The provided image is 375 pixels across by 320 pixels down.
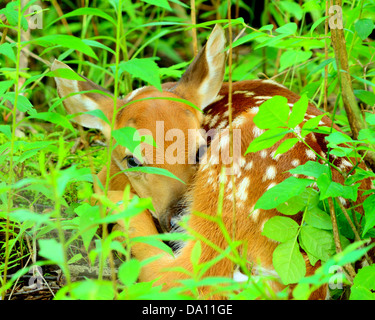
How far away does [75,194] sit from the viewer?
9.93 ft

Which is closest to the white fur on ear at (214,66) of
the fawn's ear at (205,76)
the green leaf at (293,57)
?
the fawn's ear at (205,76)

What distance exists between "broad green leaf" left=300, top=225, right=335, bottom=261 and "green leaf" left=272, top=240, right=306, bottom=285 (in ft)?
0.14

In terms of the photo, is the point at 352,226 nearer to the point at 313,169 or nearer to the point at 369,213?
the point at 369,213

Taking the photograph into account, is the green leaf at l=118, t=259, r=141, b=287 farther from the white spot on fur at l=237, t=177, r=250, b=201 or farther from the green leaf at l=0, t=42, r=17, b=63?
the white spot on fur at l=237, t=177, r=250, b=201

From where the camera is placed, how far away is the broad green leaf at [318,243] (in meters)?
1.99

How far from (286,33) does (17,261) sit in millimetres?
1637

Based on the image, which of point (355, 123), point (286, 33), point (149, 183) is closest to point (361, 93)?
point (355, 123)

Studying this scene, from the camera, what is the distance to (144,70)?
5.71ft

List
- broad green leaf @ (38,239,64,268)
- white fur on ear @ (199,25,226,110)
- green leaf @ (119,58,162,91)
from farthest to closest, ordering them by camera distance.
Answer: white fur on ear @ (199,25,226,110) < green leaf @ (119,58,162,91) < broad green leaf @ (38,239,64,268)

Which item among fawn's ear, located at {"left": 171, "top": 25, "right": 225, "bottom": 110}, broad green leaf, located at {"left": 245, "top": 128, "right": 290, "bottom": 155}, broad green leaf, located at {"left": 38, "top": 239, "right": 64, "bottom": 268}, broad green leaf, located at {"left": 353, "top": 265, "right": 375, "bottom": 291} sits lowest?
broad green leaf, located at {"left": 353, "top": 265, "right": 375, "bottom": 291}

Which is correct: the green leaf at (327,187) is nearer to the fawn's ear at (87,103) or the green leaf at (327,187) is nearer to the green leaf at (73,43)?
the green leaf at (73,43)

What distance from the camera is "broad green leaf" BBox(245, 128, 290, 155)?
6.18ft

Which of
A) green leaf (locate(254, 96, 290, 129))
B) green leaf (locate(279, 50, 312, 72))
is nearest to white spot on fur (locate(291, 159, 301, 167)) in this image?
green leaf (locate(254, 96, 290, 129))

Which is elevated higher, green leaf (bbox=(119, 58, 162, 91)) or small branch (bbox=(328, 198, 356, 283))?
green leaf (bbox=(119, 58, 162, 91))
